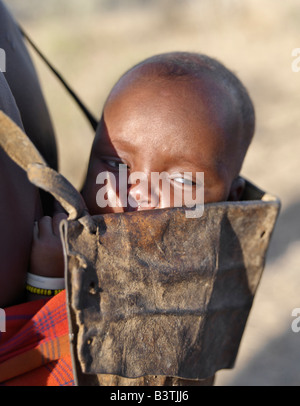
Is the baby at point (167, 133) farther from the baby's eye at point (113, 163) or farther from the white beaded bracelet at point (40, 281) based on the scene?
the white beaded bracelet at point (40, 281)

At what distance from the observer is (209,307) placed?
4.20 feet

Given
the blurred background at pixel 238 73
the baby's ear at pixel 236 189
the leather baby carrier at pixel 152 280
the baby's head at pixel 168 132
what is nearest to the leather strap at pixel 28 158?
the leather baby carrier at pixel 152 280

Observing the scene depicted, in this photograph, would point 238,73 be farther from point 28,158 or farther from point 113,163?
point 28,158

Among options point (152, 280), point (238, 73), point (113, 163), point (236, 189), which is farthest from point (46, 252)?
point (238, 73)

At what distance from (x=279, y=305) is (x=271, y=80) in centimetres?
470

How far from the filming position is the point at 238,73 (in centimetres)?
751

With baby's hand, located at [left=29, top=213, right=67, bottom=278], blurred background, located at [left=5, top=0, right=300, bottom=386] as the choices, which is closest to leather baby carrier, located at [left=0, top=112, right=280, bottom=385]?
baby's hand, located at [left=29, top=213, right=67, bottom=278]

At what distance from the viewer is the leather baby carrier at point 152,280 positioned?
105 cm

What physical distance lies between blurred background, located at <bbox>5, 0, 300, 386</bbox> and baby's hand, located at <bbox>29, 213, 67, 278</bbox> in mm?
2075

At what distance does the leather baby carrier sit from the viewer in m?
1.05

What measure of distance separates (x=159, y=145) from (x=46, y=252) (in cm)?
54

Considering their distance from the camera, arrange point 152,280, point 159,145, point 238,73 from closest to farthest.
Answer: point 152,280 < point 159,145 < point 238,73
